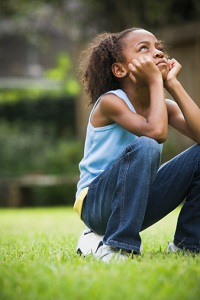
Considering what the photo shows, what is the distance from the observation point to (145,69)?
319 centimetres

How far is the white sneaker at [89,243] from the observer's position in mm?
3105

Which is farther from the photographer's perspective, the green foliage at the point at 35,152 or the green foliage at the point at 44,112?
the green foliage at the point at 44,112

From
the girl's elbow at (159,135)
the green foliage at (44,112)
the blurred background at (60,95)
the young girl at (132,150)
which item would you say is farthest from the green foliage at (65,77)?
the girl's elbow at (159,135)

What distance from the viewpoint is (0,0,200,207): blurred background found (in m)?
10.4

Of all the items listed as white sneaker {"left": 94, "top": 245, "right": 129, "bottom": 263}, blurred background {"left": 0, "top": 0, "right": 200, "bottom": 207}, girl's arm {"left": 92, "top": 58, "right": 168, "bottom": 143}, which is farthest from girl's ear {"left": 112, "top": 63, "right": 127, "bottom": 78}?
blurred background {"left": 0, "top": 0, "right": 200, "bottom": 207}

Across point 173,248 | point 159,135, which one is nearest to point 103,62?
point 159,135

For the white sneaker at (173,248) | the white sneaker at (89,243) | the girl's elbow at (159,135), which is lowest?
the white sneaker at (173,248)

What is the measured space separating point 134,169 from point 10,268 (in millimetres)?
731

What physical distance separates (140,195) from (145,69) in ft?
2.30

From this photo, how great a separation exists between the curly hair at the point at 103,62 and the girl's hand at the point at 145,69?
0.61 ft

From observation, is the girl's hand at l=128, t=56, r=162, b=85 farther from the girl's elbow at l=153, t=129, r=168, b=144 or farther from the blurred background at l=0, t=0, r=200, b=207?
the blurred background at l=0, t=0, r=200, b=207

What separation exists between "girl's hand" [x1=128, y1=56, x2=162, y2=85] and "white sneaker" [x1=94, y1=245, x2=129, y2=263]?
0.89m

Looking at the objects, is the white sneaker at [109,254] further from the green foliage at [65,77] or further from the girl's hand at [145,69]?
the green foliage at [65,77]

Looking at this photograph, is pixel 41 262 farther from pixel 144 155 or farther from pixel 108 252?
pixel 144 155
